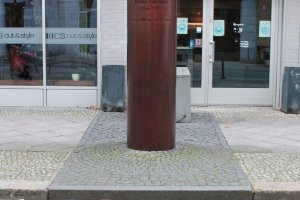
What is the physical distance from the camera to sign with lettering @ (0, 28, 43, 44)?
10898 millimetres

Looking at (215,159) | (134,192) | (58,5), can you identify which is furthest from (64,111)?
(134,192)

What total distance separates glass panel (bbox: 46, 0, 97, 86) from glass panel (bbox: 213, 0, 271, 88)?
96.1 inches

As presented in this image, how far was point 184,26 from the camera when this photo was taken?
10.9m

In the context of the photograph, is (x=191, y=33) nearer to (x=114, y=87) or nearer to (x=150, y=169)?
(x=114, y=87)

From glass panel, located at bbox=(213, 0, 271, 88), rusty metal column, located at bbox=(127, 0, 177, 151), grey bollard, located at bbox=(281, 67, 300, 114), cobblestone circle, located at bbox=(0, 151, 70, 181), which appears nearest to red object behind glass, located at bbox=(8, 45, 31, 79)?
→ glass panel, located at bbox=(213, 0, 271, 88)

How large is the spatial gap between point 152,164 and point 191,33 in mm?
4827

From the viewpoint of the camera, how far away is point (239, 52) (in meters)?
11.0

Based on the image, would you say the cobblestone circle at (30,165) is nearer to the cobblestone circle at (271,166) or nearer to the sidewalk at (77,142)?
the sidewalk at (77,142)

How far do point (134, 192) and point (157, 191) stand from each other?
24cm

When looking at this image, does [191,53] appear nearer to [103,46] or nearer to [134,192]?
[103,46]

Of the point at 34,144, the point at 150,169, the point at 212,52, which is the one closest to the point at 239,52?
the point at 212,52

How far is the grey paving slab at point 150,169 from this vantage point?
575 centimetres

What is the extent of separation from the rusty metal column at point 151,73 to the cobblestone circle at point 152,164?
0.27 metres

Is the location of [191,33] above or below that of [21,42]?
above
